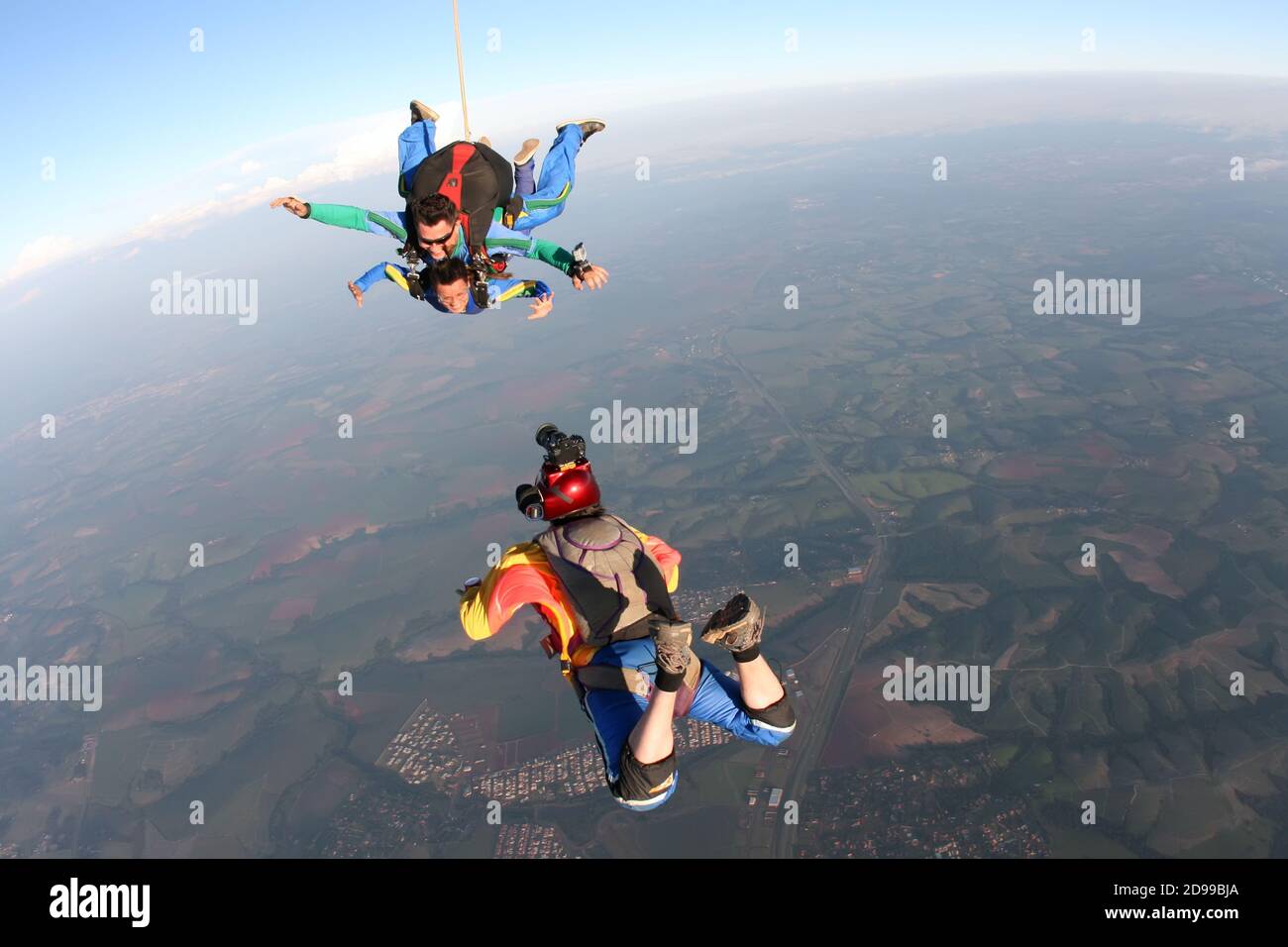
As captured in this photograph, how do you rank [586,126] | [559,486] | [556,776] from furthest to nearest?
1. [556,776]
2. [586,126]
3. [559,486]

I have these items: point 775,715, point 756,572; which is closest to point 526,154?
point 775,715

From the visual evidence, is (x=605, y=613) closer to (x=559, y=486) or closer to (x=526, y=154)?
(x=559, y=486)

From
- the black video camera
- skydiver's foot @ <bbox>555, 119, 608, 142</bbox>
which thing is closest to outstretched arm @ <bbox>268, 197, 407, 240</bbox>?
skydiver's foot @ <bbox>555, 119, 608, 142</bbox>

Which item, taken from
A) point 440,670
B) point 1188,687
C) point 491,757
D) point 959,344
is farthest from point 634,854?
point 959,344

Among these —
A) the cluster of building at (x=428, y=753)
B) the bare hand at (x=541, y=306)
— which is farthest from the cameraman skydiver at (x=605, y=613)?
the cluster of building at (x=428, y=753)

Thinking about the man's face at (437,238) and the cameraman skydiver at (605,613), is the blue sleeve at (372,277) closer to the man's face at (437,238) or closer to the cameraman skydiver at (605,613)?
the man's face at (437,238)

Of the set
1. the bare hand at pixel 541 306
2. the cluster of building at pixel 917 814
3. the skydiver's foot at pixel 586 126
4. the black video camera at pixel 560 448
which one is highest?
the skydiver's foot at pixel 586 126
